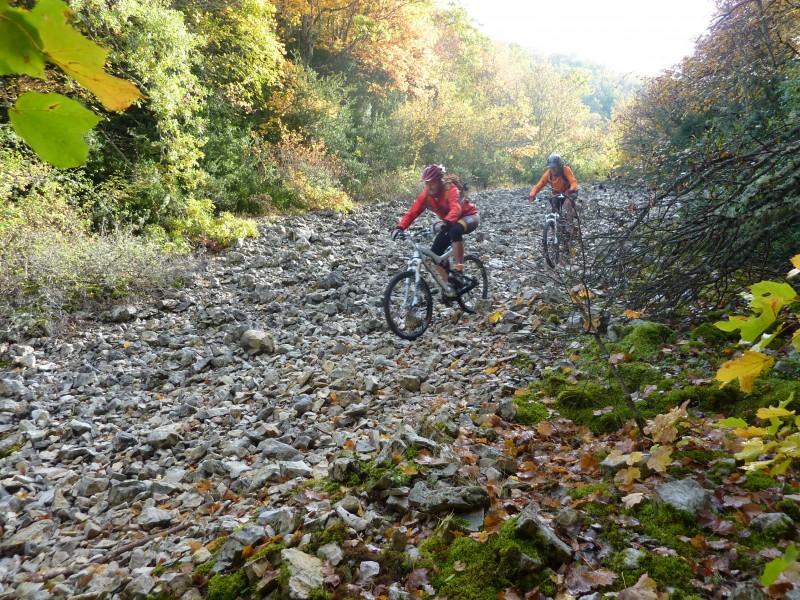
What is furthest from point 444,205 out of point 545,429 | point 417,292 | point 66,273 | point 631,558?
point 66,273

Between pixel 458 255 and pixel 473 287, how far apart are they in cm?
53

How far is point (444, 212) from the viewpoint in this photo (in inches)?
272

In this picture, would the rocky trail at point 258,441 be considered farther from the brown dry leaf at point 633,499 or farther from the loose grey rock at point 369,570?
the brown dry leaf at point 633,499

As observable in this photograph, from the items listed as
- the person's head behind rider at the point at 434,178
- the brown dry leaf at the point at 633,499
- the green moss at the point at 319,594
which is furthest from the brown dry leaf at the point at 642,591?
the person's head behind rider at the point at 434,178

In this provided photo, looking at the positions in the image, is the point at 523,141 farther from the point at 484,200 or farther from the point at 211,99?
the point at 211,99

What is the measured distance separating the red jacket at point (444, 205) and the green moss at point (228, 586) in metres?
4.91

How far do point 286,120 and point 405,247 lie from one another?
8.02 m

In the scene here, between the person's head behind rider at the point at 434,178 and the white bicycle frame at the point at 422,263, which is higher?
the person's head behind rider at the point at 434,178

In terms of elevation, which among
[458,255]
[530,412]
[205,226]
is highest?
[205,226]

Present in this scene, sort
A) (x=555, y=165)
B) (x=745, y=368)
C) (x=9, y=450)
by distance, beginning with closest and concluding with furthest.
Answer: (x=745, y=368), (x=9, y=450), (x=555, y=165)

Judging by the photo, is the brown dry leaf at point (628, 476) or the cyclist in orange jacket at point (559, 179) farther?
the cyclist in orange jacket at point (559, 179)

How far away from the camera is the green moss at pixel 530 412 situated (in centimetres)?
360

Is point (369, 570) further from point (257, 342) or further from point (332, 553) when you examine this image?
point (257, 342)

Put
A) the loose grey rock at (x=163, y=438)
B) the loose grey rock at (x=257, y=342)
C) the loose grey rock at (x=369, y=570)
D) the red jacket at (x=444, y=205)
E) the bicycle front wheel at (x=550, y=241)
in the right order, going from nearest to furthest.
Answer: the loose grey rock at (x=369, y=570), the loose grey rock at (x=163, y=438), the loose grey rock at (x=257, y=342), the red jacket at (x=444, y=205), the bicycle front wheel at (x=550, y=241)
